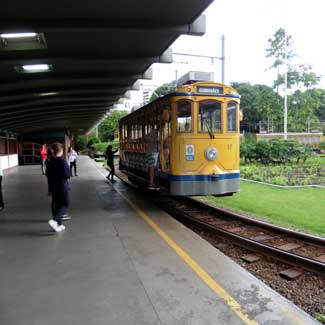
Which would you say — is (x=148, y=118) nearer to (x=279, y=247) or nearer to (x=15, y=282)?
(x=279, y=247)

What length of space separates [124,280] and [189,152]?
18.0ft

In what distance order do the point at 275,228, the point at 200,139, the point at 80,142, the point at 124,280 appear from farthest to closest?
the point at 80,142 → the point at 200,139 → the point at 275,228 → the point at 124,280

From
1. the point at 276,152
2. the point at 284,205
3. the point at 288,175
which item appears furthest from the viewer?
the point at 276,152

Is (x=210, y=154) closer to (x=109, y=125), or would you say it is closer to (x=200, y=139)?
(x=200, y=139)

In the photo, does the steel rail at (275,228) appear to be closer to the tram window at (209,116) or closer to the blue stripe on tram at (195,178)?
the blue stripe on tram at (195,178)

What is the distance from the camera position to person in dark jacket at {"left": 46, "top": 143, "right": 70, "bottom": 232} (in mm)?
7348

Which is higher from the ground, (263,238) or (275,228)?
(275,228)

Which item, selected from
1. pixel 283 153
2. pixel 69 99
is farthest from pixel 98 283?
pixel 283 153

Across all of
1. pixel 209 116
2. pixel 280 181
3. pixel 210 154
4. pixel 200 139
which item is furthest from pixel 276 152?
A: pixel 200 139

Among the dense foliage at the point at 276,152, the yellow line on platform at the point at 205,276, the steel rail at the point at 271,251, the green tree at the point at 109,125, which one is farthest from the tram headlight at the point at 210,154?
the green tree at the point at 109,125

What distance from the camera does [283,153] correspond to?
23562 mm

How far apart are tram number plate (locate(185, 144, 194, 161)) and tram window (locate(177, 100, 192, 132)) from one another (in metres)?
0.42

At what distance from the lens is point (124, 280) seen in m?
4.75

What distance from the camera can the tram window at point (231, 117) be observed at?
10.3 meters
